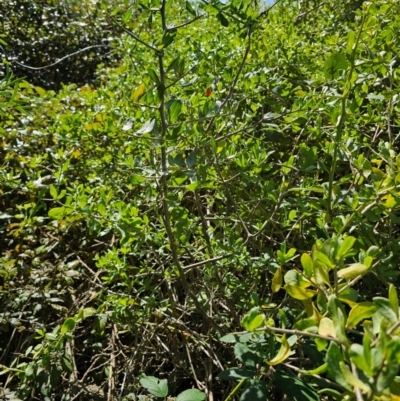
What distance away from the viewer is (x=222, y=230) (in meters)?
1.59

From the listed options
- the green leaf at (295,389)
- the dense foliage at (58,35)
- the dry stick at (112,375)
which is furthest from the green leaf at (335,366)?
the dense foliage at (58,35)

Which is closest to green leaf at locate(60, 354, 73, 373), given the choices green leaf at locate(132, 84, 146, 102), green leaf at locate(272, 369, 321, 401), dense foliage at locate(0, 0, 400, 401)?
dense foliage at locate(0, 0, 400, 401)

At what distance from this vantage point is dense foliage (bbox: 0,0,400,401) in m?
0.86

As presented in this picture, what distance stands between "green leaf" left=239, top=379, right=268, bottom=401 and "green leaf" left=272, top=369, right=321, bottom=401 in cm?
3

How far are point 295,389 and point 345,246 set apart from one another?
359 mm

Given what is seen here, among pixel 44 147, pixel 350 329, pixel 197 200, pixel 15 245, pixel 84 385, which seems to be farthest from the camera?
pixel 44 147

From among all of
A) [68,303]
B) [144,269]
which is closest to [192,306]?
[144,269]

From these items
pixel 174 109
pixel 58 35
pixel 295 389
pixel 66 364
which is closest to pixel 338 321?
pixel 295 389

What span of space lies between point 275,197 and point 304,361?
1.33ft

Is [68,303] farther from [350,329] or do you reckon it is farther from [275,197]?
[350,329]

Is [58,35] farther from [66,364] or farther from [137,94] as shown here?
[137,94]

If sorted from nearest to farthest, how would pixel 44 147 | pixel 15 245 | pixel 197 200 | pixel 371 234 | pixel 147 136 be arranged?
pixel 147 136
pixel 371 234
pixel 197 200
pixel 15 245
pixel 44 147

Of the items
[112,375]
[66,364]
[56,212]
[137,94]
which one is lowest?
[112,375]

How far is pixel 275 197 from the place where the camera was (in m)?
1.22
